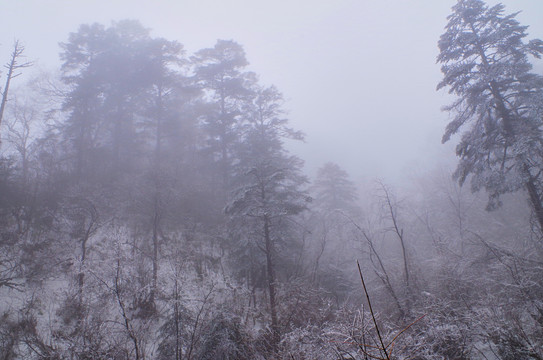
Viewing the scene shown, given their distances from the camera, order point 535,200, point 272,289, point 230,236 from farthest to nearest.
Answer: point 230,236 → point 272,289 → point 535,200

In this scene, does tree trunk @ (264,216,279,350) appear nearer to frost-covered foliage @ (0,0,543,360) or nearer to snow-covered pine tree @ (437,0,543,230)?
frost-covered foliage @ (0,0,543,360)

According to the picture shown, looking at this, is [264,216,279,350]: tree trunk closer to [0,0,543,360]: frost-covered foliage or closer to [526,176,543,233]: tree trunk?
[0,0,543,360]: frost-covered foliage

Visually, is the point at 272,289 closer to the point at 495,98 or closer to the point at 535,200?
the point at 535,200

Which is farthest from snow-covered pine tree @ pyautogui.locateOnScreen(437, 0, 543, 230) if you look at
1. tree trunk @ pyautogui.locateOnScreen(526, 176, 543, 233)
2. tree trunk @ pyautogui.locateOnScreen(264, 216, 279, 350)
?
tree trunk @ pyautogui.locateOnScreen(264, 216, 279, 350)

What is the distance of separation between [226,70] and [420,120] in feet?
377

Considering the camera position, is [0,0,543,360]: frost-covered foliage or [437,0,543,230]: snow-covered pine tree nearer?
[0,0,543,360]: frost-covered foliage

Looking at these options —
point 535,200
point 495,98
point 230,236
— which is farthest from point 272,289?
point 495,98

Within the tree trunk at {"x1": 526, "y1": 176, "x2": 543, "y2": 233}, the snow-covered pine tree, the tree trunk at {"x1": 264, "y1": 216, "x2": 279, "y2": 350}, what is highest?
the snow-covered pine tree

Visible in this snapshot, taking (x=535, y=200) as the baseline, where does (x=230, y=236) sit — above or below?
below

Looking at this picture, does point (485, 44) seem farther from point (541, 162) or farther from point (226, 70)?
point (226, 70)

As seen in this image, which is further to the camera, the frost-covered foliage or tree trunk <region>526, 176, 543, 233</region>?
tree trunk <region>526, 176, 543, 233</region>

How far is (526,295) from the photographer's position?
8.47 m

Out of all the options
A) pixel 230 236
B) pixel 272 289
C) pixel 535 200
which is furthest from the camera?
pixel 230 236

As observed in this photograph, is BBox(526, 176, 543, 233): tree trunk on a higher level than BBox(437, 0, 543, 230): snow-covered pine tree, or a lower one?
lower
